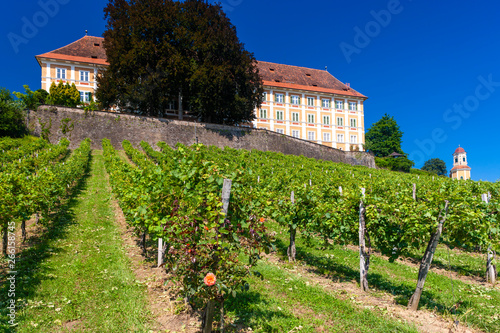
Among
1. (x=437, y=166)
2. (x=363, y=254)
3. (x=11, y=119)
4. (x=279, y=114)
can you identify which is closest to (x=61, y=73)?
(x=11, y=119)

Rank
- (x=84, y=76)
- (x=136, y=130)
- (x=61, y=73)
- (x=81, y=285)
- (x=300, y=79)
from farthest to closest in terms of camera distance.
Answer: (x=300, y=79) → (x=84, y=76) → (x=61, y=73) → (x=136, y=130) → (x=81, y=285)

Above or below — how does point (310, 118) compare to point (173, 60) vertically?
below

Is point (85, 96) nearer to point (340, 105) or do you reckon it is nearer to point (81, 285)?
point (340, 105)

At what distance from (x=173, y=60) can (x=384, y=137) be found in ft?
149

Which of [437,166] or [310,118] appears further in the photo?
[437,166]

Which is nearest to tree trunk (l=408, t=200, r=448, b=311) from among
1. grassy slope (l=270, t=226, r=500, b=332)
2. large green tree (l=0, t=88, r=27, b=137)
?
grassy slope (l=270, t=226, r=500, b=332)

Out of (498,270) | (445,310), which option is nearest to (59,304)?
(445,310)

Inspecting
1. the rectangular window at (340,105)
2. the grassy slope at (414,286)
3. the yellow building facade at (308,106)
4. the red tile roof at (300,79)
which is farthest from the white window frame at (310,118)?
the grassy slope at (414,286)

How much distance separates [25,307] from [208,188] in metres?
3.84

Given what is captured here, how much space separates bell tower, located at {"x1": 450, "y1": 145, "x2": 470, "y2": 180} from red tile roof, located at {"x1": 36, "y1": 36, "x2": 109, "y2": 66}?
82.9 m

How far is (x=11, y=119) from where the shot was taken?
2731cm

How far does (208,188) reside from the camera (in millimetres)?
4258

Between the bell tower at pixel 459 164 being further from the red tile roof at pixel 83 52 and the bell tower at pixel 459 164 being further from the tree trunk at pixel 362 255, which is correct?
the tree trunk at pixel 362 255

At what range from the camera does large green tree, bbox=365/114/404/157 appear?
58.0 m
